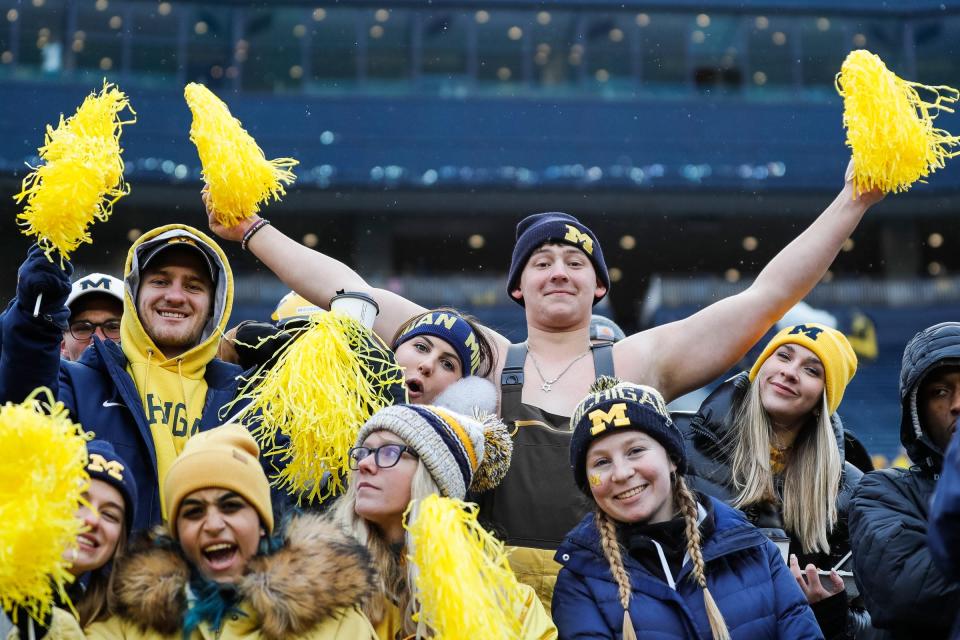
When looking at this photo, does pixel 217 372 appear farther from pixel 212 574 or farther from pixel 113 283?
pixel 113 283

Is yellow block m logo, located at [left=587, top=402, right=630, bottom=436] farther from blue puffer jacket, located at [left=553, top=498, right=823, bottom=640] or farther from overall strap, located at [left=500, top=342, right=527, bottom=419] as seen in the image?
overall strap, located at [left=500, top=342, right=527, bottom=419]

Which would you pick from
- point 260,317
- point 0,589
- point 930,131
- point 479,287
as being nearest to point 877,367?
point 479,287

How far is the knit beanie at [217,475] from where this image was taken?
2928 mm

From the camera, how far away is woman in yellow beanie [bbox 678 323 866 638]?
12.9ft

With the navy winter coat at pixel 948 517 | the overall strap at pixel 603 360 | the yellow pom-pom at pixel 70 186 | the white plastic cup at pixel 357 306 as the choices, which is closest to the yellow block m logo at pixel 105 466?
the yellow pom-pom at pixel 70 186

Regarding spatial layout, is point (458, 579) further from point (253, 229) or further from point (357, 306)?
point (253, 229)

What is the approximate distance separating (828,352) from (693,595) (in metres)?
1.46

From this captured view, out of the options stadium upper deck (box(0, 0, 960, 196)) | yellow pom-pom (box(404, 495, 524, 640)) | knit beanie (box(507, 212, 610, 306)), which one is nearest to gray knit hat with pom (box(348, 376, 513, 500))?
yellow pom-pom (box(404, 495, 524, 640))

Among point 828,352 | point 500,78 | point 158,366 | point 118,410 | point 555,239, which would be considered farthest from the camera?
point 500,78

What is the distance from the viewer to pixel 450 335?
3.93 meters

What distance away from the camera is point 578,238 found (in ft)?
13.2

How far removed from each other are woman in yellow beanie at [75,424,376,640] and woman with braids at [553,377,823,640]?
64 centimetres

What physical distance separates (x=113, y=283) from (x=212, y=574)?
2.28 metres

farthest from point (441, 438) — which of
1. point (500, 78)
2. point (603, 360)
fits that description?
point (500, 78)
